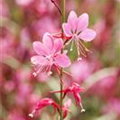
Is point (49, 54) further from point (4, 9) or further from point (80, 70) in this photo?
point (4, 9)

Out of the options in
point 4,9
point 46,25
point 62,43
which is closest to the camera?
point 62,43

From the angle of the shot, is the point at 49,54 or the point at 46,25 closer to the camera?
the point at 49,54

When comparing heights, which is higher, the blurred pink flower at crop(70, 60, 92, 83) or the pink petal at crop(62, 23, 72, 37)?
the blurred pink flower at crop(70, 60, 92, 83)

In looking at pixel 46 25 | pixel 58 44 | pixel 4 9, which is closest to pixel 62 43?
pixel 58 44

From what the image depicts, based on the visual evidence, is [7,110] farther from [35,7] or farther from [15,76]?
[35,7]

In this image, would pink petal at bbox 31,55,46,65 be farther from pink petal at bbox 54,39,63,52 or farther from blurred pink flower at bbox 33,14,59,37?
blurred pink flower at bbox 33,14,59,37

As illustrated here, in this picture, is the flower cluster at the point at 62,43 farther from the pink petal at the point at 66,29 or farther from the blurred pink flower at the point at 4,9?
the blurred pink flower at the point at 4,9

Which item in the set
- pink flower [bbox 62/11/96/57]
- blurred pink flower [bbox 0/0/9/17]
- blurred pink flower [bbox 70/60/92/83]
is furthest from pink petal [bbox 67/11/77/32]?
blurred pink flower [bbox 0/0/9/17]

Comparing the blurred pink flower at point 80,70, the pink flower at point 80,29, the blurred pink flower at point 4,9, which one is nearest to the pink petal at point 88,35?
the pink flower at point 80,29
